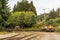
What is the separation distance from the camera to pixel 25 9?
90.2 metres

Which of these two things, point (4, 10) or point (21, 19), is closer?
point (4, 10)

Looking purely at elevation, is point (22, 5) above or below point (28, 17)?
above

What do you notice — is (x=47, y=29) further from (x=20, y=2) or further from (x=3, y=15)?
(x=20, y=2)

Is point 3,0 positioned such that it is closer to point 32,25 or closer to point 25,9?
point 32,25

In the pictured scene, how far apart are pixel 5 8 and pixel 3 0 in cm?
170

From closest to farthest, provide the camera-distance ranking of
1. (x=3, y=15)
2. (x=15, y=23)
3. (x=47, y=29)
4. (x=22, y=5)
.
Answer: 1. (x=3, y=15)
2. (x=47, y=29)
3. (x=15, y=23)
4. (x=22, y=5)

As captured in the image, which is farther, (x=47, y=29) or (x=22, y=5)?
(x=22, y=5)

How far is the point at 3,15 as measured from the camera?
41656mm

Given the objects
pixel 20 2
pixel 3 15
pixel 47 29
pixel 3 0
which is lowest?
pixel 47 29

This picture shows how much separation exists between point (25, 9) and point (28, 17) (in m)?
15.9

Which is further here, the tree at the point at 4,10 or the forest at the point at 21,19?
the forest at the point at 21,19

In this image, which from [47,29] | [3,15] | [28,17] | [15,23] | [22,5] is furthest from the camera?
[22,5]

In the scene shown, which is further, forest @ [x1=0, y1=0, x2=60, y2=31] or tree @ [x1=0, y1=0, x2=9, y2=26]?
forest @ [x1=0, y1=0, x2=60, y2=31]

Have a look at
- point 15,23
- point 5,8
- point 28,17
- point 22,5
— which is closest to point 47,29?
point 5,8
